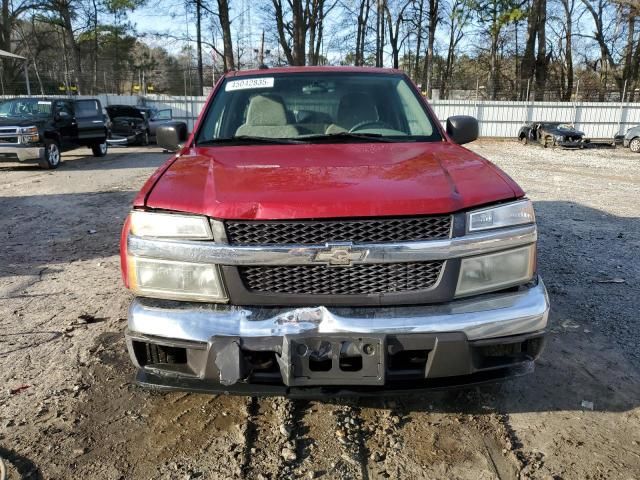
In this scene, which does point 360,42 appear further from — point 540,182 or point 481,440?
point 481,440

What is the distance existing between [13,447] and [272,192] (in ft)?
5.81

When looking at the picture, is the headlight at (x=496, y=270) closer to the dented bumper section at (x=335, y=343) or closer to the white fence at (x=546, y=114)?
the dented bumper section at (x=335, y=343)

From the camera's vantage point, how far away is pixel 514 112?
27.0m

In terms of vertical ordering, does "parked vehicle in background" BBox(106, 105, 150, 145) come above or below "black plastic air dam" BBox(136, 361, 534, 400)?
above

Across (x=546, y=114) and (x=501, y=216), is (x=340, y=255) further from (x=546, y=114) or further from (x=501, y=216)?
(x=546, y=114)

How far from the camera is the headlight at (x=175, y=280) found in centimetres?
232

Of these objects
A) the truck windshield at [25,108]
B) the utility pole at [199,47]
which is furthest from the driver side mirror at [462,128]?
the utility pole at [199,47]

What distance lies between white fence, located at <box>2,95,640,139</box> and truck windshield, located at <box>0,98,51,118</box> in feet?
41.6

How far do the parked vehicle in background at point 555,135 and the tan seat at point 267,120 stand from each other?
2008cm

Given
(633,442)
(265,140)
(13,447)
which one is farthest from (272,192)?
(633,442)

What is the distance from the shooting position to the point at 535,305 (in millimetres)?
2346

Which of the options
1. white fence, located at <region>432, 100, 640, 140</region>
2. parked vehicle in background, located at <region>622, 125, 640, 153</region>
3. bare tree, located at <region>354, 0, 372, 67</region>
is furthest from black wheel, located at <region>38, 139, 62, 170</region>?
bare tree, located at <region>354, 0, 372, 67</region>

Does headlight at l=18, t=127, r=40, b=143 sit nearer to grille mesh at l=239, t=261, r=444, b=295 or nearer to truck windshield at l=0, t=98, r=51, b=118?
truck windshield at l=0, t=98, r=51, b=118

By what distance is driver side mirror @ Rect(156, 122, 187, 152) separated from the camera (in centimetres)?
385
